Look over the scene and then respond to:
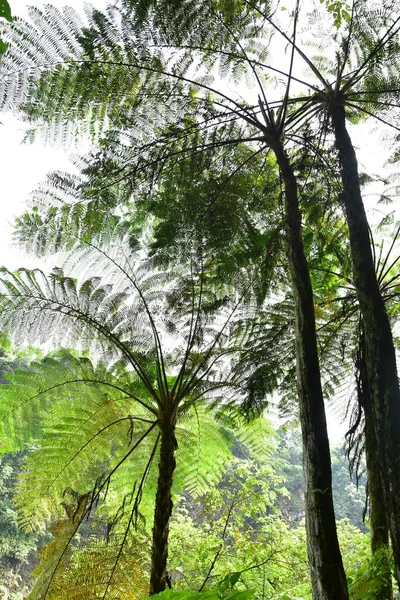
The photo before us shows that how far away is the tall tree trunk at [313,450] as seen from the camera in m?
1.15

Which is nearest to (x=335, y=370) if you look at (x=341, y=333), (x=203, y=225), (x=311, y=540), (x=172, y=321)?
(x=341, y=333)

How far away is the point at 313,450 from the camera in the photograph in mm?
1322

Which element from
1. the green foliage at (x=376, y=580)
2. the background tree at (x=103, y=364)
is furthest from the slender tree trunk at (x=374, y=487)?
the background tree at (x=103, y=364)

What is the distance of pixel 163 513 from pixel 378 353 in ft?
4.54

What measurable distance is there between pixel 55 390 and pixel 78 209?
110 cm

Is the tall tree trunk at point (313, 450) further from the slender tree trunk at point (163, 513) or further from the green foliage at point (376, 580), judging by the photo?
the slender tree trunk at point (163, 513)

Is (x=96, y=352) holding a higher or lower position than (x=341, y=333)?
lower

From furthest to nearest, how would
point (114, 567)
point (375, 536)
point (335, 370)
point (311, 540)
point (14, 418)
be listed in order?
point (335, 370) < point (14, 418) < point (114, 567) < point (375, 536) < point (311, 540)

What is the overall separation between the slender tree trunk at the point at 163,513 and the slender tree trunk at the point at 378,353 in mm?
1178

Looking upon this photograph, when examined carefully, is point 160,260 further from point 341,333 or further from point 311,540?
point 311,540

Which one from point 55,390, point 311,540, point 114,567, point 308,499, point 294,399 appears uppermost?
point 294,399

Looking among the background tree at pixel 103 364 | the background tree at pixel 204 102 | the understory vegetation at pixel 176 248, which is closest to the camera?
the background tree at pixel 204 102

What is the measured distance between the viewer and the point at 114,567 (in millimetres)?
2074

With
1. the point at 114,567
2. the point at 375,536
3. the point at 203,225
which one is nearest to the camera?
the point at 375,536
